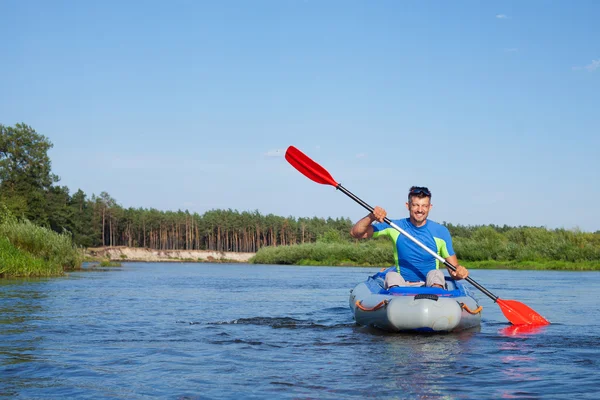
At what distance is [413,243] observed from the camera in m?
8.20

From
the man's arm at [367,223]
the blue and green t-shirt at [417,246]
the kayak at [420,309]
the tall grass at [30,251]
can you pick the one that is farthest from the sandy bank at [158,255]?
the kayak at [420,309]

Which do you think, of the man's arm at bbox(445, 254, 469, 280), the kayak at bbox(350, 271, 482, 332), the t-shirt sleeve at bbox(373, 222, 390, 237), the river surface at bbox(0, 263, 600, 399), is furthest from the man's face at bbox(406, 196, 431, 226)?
the river surface at bbox(0, 263, 600, 399)

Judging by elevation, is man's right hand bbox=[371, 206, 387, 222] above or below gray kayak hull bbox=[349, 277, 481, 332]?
above

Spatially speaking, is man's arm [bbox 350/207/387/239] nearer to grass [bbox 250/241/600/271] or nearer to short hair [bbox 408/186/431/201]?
short hair [bbox 408/186/431/201]

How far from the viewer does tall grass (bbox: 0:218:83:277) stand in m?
18.3

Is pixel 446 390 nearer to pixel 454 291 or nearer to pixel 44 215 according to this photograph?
pixel 454 291

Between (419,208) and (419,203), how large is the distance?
7 centimetres

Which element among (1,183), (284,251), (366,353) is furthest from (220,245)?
(366,353)

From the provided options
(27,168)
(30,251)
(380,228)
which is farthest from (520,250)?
(27,168)

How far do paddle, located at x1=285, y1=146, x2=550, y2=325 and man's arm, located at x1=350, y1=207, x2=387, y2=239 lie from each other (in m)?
0.20

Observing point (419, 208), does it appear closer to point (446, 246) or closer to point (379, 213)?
point (379, 213)

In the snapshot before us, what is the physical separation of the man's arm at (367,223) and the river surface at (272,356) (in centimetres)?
126

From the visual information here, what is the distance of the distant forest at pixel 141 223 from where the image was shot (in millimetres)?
42750

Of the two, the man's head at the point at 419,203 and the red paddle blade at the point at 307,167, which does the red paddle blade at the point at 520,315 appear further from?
the red paddle blade at the point at 307,167
